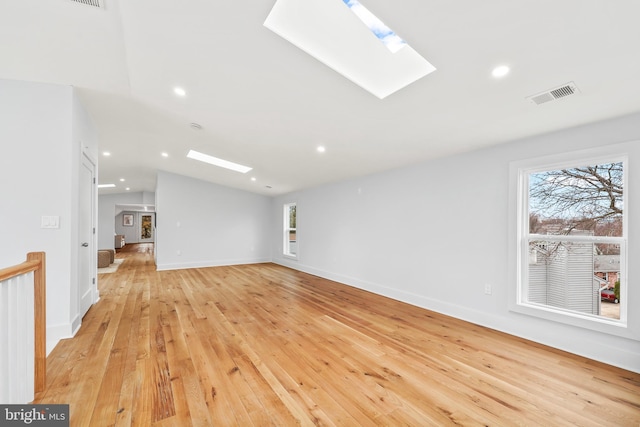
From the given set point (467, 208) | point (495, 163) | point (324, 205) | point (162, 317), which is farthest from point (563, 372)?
point (324, 205)

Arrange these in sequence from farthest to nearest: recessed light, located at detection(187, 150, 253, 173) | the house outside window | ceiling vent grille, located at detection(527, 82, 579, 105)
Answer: recessed light, located at detection(187, 150, 253, 173)
the house outside window
ceiling vent grille, located at detection(527, 82, 579, 105)

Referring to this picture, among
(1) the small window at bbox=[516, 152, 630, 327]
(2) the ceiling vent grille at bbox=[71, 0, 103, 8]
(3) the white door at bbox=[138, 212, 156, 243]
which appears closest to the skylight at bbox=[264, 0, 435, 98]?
(2) the ceiling vent grille at bbox=[71, 0, 103, 8]

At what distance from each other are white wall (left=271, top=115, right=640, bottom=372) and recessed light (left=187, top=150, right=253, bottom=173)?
7.13 feet

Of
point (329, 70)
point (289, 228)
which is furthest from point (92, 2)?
point (289, 228)

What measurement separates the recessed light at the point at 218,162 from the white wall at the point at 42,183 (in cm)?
256

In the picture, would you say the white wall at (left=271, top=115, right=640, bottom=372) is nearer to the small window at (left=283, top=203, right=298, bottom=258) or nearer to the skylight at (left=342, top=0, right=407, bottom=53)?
the skylight at (left=342, top=0, right=407, bottom=53)

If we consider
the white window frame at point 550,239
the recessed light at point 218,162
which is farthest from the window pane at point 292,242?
the white window frame at point 550,239

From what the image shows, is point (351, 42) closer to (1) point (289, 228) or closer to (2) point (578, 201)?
(2) point (578, 201)

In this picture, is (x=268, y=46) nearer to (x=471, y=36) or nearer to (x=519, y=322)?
(x=471, y=36)

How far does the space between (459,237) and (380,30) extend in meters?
2.51

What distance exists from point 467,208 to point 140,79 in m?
3.89

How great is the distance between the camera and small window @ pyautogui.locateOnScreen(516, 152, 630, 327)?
2.41 meters

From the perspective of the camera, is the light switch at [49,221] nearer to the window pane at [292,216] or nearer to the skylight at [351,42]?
the skylight at [351,42]

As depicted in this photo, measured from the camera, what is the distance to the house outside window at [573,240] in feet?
7.90
